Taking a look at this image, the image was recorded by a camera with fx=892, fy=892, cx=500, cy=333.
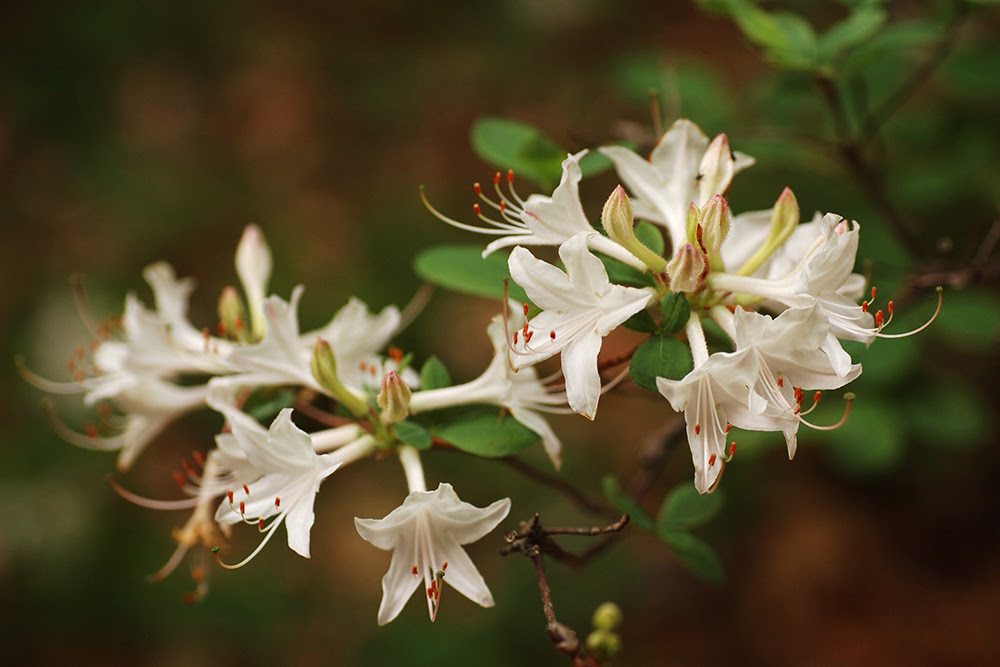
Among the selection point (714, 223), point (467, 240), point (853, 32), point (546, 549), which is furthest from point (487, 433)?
point (467, 240)

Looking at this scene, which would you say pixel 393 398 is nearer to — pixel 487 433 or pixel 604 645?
pixel 487 433

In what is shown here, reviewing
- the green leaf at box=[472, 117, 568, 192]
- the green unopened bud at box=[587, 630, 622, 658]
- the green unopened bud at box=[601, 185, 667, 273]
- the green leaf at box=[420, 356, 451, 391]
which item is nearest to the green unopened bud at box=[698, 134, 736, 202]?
the green unopened bud at box=[601, 185, 667, 273]

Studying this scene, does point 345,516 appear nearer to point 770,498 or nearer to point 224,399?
point 770,498

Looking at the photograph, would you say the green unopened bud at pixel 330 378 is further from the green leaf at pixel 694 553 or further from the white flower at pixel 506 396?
the green leaf at pixel 694 553

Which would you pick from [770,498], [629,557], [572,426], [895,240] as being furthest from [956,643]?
[895,240]

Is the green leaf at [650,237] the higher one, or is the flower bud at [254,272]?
the green leaf at [650,237]

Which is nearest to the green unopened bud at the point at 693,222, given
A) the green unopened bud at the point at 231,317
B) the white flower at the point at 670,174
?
the white flower at the point at 670,174

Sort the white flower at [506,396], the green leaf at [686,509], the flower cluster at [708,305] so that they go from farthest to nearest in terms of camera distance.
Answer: the green leaf at [686,509]
the white flower at [506,396]
the flower cluster at [708,305]
